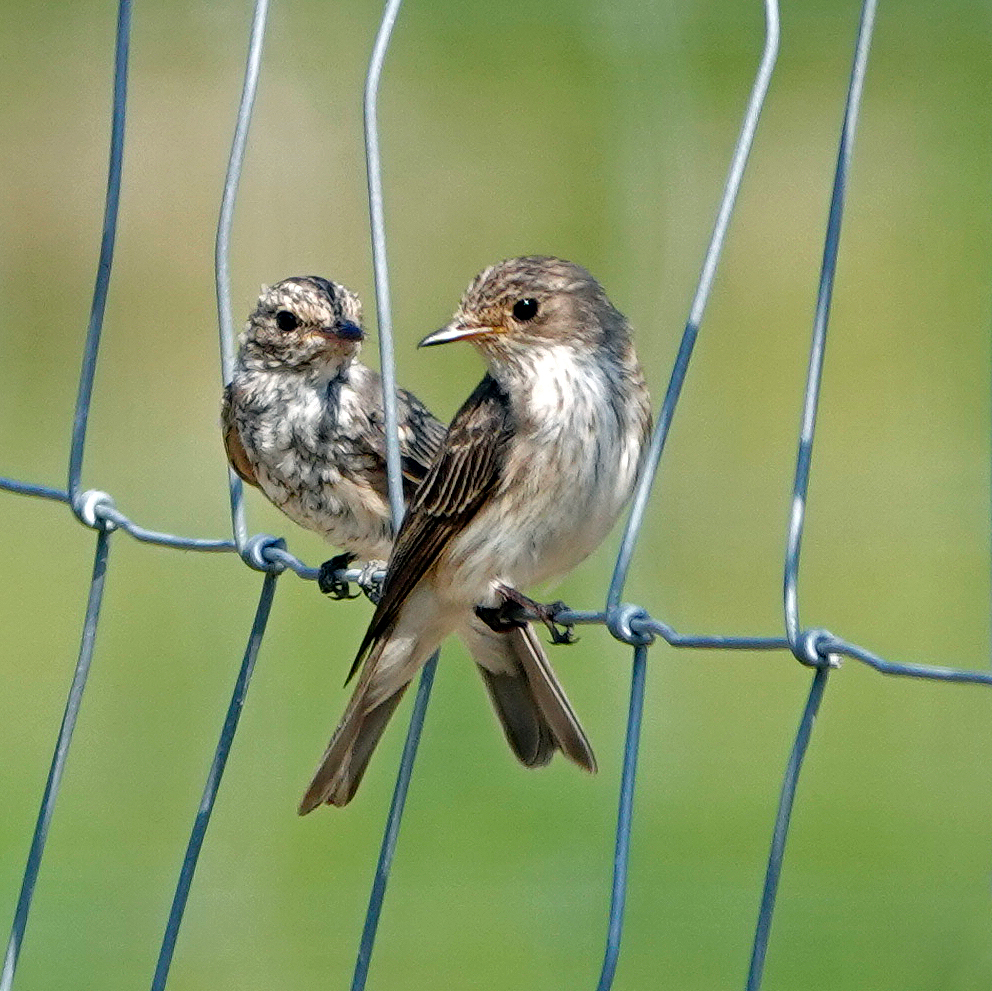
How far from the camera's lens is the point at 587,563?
8516 millimetres

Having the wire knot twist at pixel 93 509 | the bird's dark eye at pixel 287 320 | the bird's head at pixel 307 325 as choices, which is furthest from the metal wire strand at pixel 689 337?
the bird's dark eye at pixel 287 320

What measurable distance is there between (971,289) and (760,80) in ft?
28.0

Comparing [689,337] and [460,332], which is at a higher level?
[460,332]

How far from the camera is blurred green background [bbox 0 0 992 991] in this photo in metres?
7.01

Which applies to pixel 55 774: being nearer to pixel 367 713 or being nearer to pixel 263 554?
pixel 263 554

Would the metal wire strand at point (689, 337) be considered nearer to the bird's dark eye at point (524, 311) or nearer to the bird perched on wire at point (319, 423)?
the bird's dark eye at point (524, 311)

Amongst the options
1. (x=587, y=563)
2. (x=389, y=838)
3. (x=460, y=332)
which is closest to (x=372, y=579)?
(x=460, y=332)

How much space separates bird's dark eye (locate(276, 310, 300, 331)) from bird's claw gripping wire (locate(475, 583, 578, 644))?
123cm

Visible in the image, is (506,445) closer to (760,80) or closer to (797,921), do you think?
(760,80)

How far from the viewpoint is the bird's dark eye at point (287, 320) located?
483 centimetres

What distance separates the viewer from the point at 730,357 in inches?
410

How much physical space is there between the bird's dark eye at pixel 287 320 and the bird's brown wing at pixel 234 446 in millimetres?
255

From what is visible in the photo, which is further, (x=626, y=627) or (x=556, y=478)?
(x=556, y=478)

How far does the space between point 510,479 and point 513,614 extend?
0.77 feet
